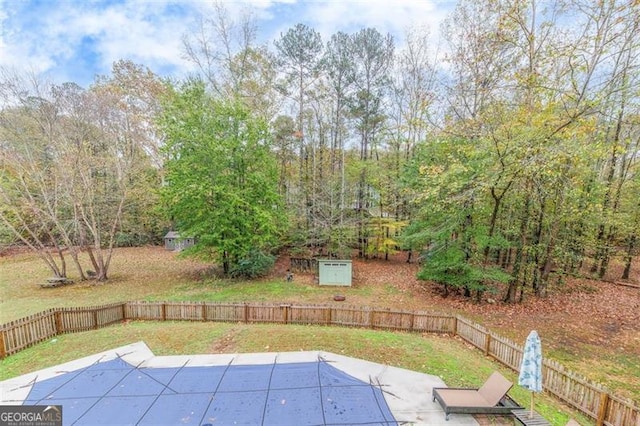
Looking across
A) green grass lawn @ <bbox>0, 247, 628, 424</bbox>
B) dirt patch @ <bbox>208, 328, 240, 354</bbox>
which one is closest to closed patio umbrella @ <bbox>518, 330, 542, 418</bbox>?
green grass lawn @ <bbox>0, 247, 628, 424</bbox>

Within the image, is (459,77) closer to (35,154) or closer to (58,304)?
(58,304)

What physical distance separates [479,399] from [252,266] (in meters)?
12.2

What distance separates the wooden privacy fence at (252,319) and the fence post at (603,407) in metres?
1.15

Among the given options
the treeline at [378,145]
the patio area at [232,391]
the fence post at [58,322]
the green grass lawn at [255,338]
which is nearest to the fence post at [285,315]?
the green grass lawn at [255,338]

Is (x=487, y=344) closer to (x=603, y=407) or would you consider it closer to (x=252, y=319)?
(x=603, y=407)

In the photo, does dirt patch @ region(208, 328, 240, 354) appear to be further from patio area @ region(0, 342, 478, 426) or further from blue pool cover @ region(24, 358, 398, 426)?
blue pool cover @ region(24, 358, 398, 426)

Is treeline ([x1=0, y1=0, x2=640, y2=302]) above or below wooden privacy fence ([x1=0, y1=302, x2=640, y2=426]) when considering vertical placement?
above

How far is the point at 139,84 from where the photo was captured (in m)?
21.1

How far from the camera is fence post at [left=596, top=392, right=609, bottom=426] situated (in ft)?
16.7

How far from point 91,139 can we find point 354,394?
1901 cm

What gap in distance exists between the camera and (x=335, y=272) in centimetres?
1490

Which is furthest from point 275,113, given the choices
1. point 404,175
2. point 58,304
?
point 58,304

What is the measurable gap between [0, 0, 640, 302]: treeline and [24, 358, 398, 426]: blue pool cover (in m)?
6.78

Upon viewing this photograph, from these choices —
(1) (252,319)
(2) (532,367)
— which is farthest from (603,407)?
(1) (252,319)
